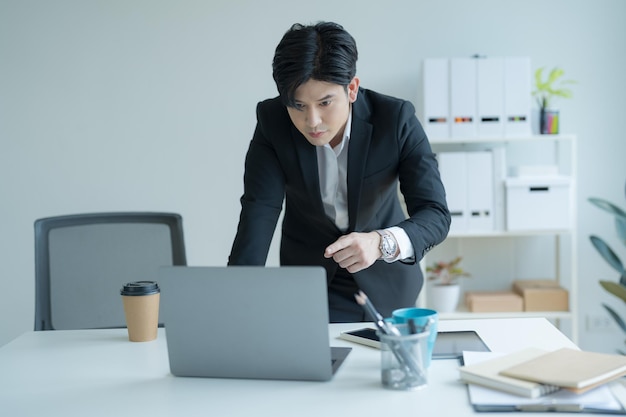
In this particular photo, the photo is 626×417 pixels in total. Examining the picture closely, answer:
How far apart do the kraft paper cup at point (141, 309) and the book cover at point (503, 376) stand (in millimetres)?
731

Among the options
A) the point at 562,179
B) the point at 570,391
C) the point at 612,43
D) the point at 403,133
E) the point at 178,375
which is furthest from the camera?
the point at 612,43

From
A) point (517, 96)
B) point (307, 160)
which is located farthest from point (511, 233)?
point (307, 160)

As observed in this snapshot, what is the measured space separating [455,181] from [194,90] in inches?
54.0

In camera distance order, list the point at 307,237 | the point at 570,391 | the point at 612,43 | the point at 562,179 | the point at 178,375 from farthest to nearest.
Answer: the point at 612,43
the point at 562,179
the point at 307,237
the point at 178,375
the point at 570,391

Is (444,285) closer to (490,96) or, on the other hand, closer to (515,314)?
(515,314)

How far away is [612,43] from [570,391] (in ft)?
9.22

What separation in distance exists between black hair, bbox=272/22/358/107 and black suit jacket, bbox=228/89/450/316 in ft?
0.77

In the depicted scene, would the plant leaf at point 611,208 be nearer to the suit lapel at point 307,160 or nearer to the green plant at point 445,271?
the green plant at point 445,271

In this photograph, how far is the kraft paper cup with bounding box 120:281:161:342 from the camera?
1.69 metres

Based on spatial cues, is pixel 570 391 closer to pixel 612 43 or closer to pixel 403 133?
pixel 403 133

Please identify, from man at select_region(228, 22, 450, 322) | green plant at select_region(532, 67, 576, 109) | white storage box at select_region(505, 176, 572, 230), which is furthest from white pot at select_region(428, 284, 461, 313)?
man at select_region(228, 22, 450, 322)

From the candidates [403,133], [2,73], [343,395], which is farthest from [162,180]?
[343,395]

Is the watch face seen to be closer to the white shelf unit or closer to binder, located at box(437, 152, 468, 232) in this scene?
binder, located at box(437, 152, 468, 232)

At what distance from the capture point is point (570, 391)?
120cm
